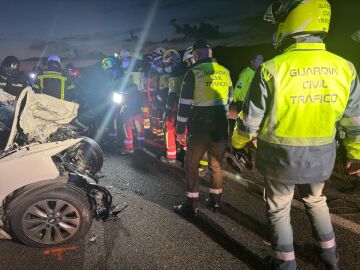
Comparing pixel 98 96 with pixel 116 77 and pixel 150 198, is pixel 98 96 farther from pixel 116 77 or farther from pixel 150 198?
pixel 150 198

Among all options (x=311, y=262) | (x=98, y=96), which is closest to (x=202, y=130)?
(x=311, y=262)

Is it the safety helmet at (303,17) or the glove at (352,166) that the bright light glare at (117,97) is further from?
the glove at (352,166)

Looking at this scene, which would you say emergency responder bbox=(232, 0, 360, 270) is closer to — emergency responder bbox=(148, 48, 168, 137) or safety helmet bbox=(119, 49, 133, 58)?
emergency responder bbox=(148, 48, 168, 137)

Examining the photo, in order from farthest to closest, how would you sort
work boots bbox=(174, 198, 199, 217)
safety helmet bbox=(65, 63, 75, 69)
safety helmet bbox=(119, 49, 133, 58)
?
safety helmet bbox=(65, 63, 75, 69) → safety helmet bbox=(119, 49, 133, 58) → work boots bbox=(174, 198, 199, 217)

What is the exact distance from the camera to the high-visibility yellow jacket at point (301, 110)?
231cm

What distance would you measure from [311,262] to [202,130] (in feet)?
6.26

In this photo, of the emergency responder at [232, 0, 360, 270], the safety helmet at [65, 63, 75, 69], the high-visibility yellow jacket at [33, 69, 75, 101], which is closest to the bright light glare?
the high-visibility yellow jacket at [33, 69, 75, 101]

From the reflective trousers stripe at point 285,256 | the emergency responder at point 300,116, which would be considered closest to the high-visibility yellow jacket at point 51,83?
the emergency responder at point 300,116

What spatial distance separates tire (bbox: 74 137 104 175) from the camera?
14.9 feet

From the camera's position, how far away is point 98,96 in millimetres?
7922

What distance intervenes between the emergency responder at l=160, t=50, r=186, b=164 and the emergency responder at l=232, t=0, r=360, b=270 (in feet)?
10.7

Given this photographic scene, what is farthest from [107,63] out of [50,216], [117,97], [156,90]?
[50,216]

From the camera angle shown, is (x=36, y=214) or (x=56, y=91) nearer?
(x=36, y=214)

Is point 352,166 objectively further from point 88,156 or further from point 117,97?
point 117,97
